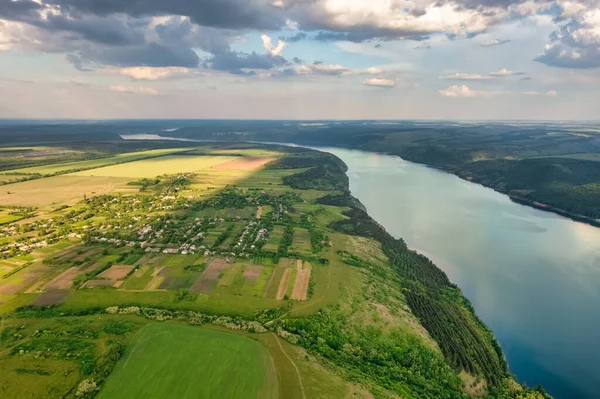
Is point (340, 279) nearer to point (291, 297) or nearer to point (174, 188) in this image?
point (291, 297)

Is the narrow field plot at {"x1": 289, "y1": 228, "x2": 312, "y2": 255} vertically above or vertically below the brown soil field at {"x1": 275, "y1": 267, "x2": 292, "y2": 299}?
above

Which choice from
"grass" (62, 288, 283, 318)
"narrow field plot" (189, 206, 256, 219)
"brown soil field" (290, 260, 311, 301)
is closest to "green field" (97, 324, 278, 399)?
"grass" (62, 288, 283, 318)

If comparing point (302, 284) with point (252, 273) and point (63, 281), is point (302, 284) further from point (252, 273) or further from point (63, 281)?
point (63, 281)

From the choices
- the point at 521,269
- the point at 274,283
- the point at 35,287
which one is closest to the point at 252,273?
the point at 274,283

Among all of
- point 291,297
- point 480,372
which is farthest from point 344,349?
point 480,372

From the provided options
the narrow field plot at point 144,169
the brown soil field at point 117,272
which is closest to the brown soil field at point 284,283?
the brown soil field at point 117,272

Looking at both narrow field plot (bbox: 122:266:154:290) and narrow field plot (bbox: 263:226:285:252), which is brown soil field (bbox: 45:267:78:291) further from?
narrow field plot (bbox: 263:226:285:252)
